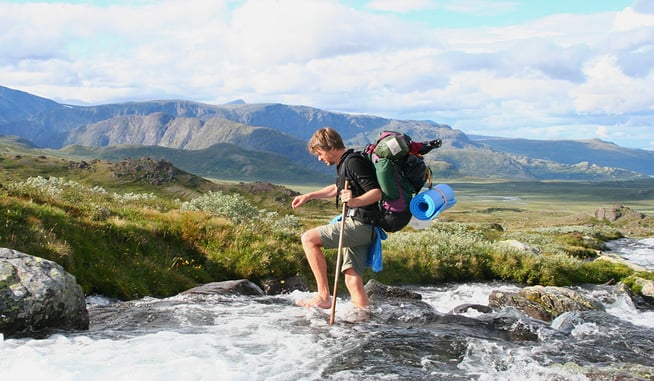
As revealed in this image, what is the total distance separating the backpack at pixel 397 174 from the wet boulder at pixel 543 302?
6.66 meters

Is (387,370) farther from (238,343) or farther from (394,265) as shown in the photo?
(394,265)

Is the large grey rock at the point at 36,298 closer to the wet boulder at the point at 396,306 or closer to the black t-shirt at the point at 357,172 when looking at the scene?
the black t-shirt at the point at 357,172

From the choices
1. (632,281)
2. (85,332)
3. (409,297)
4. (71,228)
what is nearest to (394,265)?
(409,297)

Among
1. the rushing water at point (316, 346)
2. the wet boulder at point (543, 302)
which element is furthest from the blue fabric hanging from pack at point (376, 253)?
the wet boulder at point (543, 302)

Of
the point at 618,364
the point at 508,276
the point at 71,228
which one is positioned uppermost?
the point at 71,228

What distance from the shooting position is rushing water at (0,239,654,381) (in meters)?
7.78

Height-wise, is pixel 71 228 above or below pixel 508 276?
above

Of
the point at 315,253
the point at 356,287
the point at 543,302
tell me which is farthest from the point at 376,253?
the point at 543,302

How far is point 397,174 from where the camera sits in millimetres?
9953

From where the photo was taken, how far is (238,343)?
361 inches

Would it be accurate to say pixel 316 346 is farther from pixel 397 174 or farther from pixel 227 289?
pixel 227 289

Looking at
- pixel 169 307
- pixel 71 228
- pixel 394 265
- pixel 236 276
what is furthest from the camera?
pixel 394 265

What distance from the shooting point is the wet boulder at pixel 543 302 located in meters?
14.8

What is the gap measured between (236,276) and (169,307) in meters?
5.21
